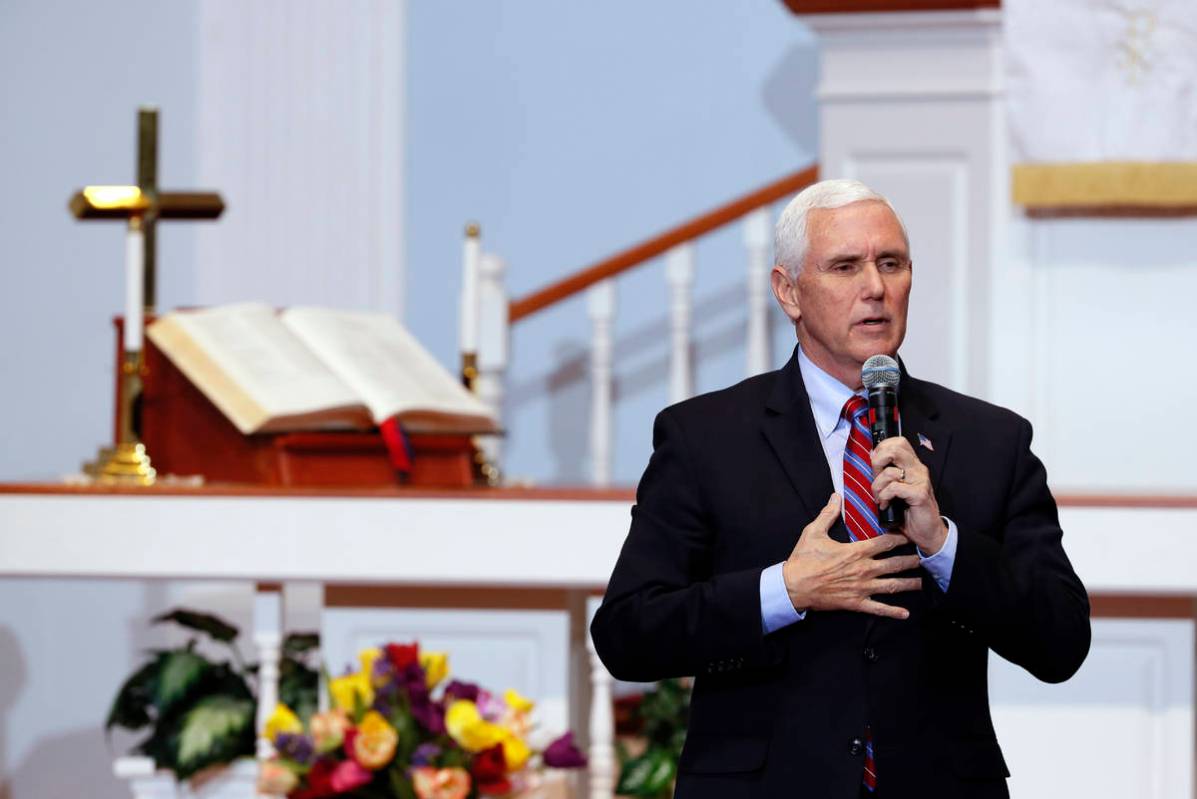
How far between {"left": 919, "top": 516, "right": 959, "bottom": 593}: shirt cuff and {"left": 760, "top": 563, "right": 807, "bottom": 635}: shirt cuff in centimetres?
13

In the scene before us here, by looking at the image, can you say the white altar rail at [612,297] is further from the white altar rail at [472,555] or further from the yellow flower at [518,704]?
the yellow flower at [518,704]

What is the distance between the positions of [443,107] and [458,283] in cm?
59

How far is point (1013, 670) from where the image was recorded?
3.32 meters

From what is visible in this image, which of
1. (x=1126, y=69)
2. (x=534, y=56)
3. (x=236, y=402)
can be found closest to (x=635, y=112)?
(x=534, y=56)

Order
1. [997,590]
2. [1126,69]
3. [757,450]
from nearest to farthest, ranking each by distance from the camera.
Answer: [997,590] → [757,450] → [1126,69]

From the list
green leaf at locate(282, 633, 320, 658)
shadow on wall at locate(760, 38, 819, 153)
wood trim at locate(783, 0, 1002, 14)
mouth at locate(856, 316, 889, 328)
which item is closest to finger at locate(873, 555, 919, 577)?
mouth at locate(856, 316, 889, 328)

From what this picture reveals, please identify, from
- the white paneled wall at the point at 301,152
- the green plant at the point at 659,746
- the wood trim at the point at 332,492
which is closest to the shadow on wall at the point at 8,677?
the white paneled wall at the point at 301,152

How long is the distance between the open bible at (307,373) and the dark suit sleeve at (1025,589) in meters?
1.72

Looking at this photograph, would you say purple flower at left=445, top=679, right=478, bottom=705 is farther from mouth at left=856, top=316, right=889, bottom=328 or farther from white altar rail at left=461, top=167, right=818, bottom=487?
white altar rail at left=461, top=167, right=818, bottom=487

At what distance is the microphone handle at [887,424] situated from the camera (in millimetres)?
1813

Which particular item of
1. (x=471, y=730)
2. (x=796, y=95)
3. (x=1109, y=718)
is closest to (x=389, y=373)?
(x=471, y=730)

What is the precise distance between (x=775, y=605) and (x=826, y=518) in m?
0.10

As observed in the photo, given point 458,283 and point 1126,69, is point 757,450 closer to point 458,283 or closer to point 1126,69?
point 1126,69

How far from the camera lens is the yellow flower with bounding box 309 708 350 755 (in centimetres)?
300
